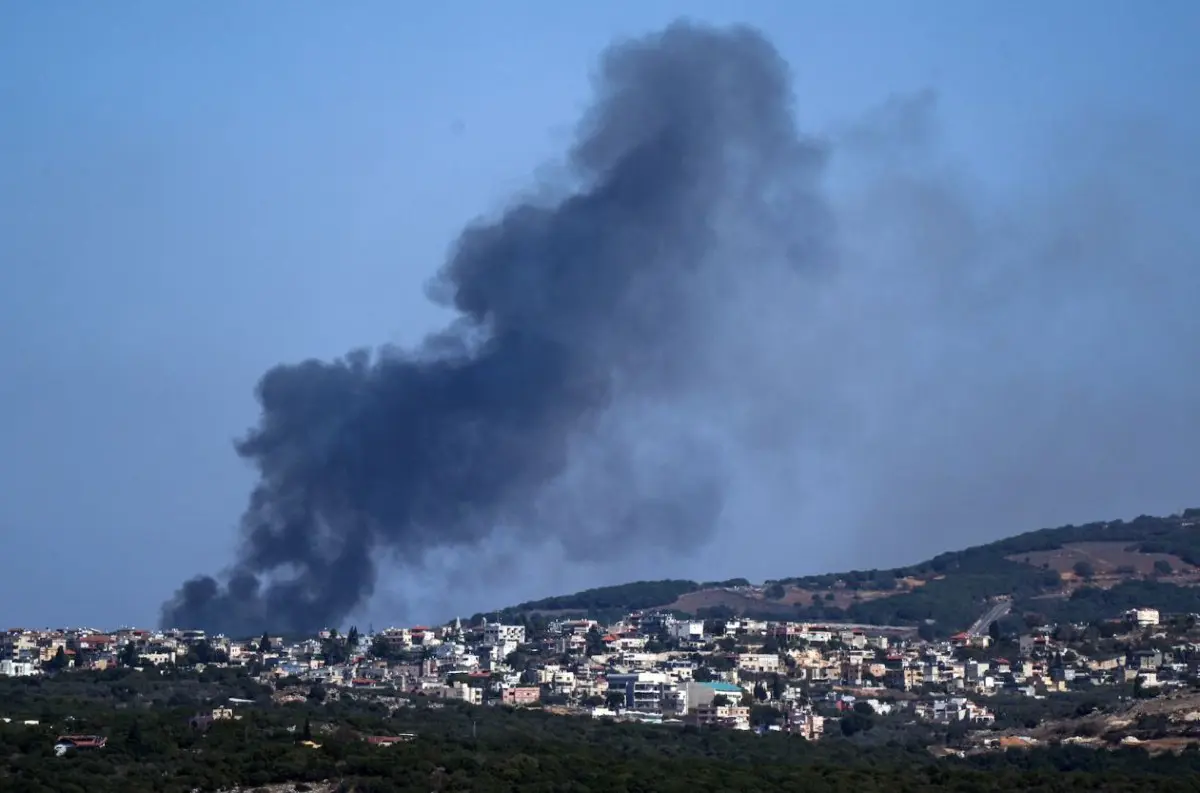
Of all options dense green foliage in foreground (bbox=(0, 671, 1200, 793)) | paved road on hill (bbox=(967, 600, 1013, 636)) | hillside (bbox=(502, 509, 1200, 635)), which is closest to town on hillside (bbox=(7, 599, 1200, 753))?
dense green foliage in foreground (bbox=(0, 671, 1200, 793))

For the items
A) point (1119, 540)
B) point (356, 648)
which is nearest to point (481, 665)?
point (356, 648)

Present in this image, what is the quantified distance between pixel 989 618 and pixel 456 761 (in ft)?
266

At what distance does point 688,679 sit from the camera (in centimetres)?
8056

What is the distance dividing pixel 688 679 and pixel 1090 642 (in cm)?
2121

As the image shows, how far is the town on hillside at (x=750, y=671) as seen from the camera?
223ft

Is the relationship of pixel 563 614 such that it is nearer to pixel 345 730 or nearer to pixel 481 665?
pixel 481 665

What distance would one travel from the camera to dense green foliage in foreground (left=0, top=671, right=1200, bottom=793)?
131 feet

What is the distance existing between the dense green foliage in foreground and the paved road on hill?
55596mm

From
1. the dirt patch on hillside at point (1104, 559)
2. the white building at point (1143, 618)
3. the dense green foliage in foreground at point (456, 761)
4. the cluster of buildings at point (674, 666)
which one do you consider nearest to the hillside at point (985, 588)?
the dirt patch on hillside at point (1104, 559)

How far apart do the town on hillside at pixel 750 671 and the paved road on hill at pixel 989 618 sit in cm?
1024

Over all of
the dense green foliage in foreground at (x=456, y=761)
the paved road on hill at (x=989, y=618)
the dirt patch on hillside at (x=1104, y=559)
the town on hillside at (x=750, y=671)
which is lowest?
the dense green foliage in foreground at (x=456, y=761)

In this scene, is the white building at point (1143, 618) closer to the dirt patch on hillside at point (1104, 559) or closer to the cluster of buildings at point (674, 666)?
the cluster of buildings at point (674, 666)

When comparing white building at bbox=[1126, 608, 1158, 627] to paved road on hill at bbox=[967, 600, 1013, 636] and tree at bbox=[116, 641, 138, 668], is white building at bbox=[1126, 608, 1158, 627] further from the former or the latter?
tree at bbox=[116, 641, 138, 668]

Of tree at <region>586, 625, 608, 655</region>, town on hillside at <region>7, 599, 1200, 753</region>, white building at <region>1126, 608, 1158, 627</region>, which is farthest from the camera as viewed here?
white building at <region>1126, 608, 1158, 627</region>
